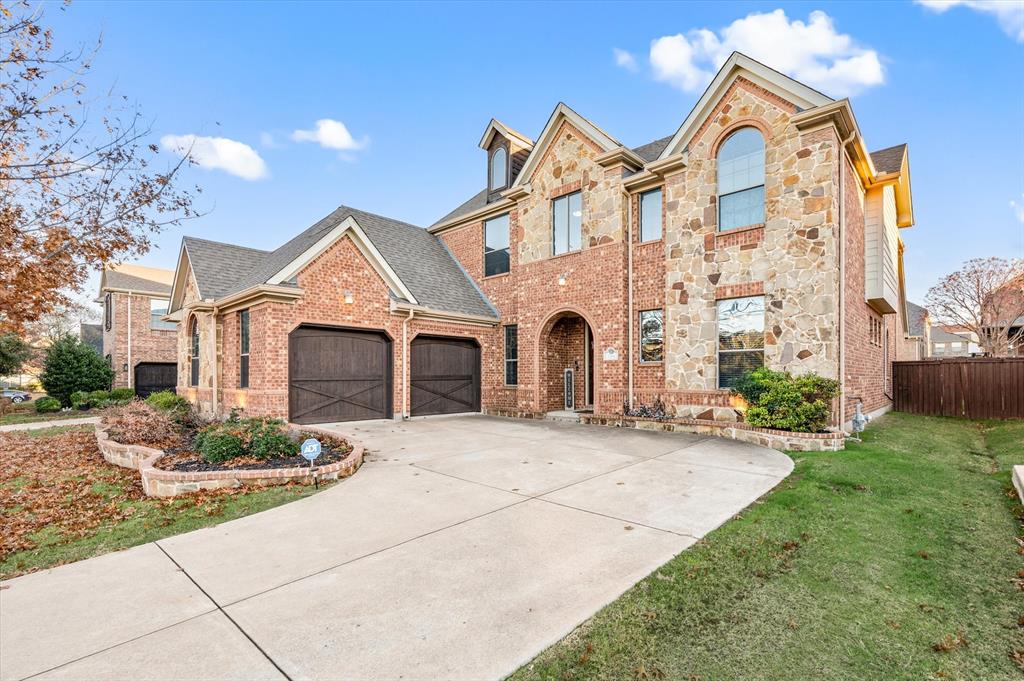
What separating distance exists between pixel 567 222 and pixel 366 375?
753 centimetres

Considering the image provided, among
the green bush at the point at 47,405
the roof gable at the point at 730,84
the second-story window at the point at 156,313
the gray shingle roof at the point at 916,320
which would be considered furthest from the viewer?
the gray shingle roof at the point at 916,320

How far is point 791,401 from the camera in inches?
360

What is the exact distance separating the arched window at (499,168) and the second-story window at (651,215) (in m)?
6.03

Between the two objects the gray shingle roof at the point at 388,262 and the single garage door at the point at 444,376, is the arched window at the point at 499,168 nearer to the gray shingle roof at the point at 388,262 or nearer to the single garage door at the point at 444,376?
the gray shingle roof at the point at 388,262

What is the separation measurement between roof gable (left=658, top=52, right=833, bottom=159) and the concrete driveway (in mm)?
8150

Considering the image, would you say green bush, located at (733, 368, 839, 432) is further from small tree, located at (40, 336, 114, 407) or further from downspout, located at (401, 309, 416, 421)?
small tree, located at (40, 336, 114, 407)

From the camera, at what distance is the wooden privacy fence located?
1395 centimetres

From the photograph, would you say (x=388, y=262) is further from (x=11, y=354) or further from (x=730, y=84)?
(x=11, y=354)

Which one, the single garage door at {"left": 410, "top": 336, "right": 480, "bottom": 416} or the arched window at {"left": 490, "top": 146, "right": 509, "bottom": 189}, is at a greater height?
the arched window at {"left": 490, "top": 146, "right": 509, "bottom": 189}

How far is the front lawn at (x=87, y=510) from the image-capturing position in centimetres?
475

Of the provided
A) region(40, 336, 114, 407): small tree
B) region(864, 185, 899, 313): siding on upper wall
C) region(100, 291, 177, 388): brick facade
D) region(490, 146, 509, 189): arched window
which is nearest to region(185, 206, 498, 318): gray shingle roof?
region(490, 146, 509, 189): arched window

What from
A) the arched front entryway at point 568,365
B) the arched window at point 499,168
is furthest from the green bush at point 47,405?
the arched front entryway at point 568,365

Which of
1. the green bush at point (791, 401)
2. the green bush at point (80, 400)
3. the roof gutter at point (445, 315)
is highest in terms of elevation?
the roof gutter at point (445, 315)

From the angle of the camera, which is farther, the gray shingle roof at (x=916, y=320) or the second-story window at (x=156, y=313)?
the gray shingle roof at (x=916, y=320)
